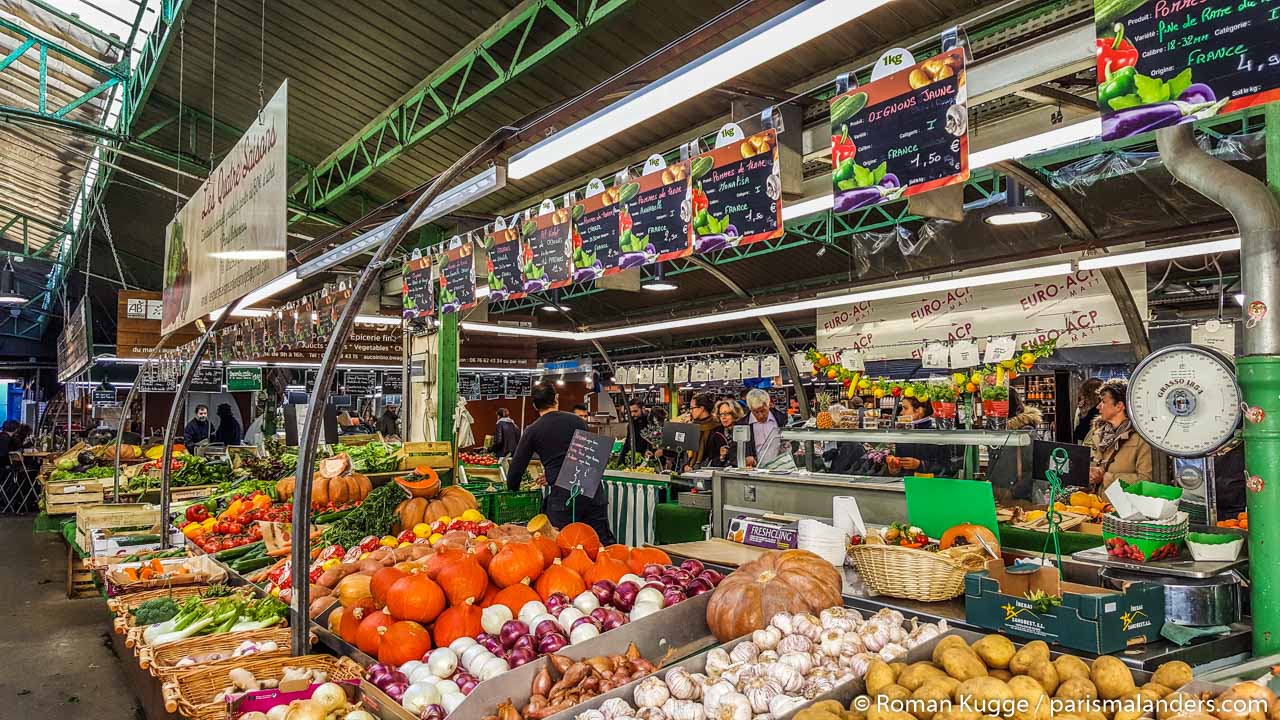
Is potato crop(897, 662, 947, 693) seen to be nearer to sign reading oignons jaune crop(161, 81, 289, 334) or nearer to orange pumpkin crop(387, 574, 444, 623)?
orange pumpkin crop(387, 574, 444, 623)

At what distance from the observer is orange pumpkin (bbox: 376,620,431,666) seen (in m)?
2.84

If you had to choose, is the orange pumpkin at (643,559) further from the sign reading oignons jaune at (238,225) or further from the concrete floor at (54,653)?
the concrete floor at (54,653)

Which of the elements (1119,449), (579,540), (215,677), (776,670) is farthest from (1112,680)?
(1119,449)

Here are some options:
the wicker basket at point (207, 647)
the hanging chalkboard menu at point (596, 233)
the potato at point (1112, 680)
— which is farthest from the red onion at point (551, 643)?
the hanging chalkboard menu at point (596, 233)

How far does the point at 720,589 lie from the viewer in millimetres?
2904

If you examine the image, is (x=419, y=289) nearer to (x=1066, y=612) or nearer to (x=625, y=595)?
(x=625, y=595)

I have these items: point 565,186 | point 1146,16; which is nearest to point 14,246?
point 565,186

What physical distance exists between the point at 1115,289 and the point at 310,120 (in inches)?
329

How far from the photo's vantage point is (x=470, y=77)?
22.2ft

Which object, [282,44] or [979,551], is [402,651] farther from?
[282,44]

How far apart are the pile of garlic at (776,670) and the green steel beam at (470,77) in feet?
13.1

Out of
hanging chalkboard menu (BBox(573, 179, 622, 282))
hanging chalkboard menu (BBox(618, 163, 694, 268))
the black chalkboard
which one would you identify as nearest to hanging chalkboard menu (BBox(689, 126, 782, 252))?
hanging chalkboard menu (BBox(618, 163, 694, 268))

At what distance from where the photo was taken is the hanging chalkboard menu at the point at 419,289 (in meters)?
7.74

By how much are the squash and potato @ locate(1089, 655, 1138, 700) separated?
1207 mm
